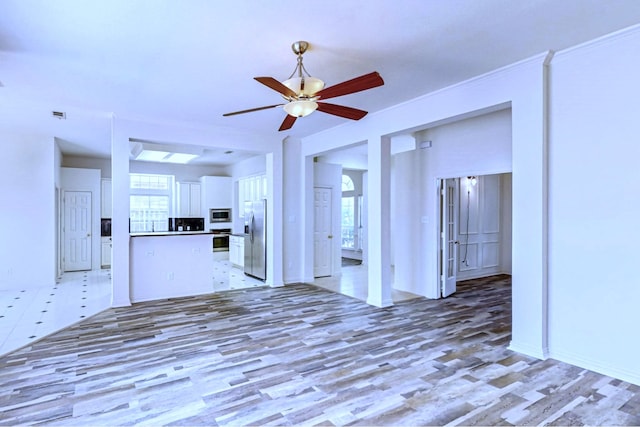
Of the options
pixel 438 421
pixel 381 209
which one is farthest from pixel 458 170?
pixel 438 421

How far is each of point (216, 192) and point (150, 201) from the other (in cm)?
174

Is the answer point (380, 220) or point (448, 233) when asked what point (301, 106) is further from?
point (448, 233)

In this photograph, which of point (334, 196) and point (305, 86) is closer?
point (305, 86)

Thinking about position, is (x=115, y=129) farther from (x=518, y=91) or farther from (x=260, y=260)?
(x=518, y=91)

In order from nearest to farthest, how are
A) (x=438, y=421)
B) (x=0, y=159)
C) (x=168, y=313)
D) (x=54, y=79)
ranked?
(x=438, y=421) → (x=54, y=79) → (x=168, y=313) → (x=0, y=159)

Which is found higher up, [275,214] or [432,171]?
[432,171]

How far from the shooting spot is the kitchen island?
18.7 feet

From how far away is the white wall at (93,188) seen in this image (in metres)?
8.29

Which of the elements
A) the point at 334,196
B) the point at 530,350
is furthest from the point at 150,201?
the point at 530,350

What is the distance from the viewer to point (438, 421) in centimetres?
242

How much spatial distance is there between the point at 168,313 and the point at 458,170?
4.63m

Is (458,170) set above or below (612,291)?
above

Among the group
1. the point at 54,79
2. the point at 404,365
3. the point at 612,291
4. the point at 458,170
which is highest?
the point at 54,79

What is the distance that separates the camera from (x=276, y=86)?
2.87 metres
